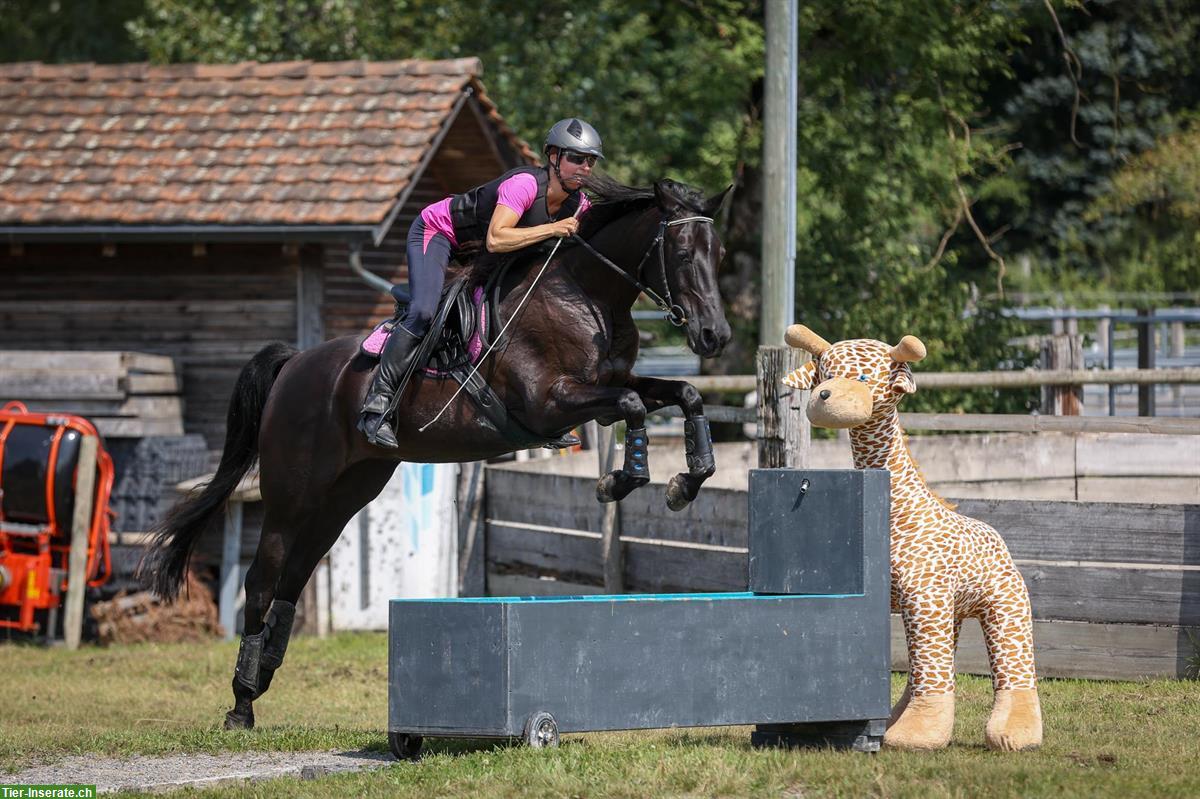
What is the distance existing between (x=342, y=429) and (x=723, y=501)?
10.1ft

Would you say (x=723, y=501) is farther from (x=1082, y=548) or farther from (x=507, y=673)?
(x=507, y=673)

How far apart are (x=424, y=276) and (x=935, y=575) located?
2.77 metres

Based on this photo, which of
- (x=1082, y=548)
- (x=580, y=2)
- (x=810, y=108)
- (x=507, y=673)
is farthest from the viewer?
(x=580, y=2)

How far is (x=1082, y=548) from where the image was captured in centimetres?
869

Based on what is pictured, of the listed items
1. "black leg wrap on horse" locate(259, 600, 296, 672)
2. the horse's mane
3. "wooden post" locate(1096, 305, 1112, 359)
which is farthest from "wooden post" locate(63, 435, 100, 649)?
"wooden post" locate(1096, 305, 1112, 359)

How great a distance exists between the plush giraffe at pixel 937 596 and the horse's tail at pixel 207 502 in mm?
3613

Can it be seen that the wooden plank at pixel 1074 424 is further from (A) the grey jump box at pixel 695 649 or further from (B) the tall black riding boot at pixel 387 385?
(A) the grey jump box at pixel 695 649

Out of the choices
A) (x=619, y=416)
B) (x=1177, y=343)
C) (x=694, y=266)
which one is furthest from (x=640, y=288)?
(x=1177, y=343)

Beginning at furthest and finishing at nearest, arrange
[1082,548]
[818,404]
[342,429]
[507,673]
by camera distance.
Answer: [1082,548], [342,429], [818,404], [507,673]

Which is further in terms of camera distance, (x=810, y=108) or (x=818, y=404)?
(x=810, y=108)

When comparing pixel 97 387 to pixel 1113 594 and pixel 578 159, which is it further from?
pixel 1113 594

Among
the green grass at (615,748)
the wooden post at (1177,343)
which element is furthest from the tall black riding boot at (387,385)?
the wooden post at (1177,343)

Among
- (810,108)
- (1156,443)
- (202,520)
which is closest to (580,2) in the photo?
(810,108)

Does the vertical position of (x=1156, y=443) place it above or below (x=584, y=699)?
above
